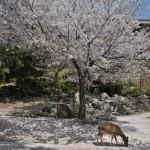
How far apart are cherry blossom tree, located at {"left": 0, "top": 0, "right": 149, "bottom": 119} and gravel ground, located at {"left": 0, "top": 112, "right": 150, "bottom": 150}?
2174 mm

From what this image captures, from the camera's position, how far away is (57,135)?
13367 millimetres

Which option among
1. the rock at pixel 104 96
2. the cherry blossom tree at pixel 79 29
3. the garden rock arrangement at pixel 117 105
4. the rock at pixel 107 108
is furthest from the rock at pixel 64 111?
the rock at pixel 104 96

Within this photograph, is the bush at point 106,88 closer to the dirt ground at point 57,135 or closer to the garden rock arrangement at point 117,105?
the garden rock arrangement at point 117,105

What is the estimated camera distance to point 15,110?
17875 millimetres

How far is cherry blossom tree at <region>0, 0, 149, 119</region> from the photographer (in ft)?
46.6

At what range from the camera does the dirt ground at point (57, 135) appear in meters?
11.8

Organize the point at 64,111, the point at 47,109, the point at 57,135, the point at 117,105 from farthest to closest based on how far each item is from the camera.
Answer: the point at 117,105 → the point at 47,109 → the point at 64,111 → the point at 57,135

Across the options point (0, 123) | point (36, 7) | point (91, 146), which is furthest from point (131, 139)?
point (36, 7)

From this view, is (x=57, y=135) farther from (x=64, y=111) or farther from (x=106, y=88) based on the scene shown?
(x=106, y=88)

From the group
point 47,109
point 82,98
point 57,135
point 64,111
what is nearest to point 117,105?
point 47,109

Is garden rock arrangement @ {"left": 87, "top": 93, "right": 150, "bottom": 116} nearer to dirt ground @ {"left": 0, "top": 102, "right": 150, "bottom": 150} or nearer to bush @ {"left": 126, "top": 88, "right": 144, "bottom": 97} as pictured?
bush @ {"left": 126, "top": 88, "right": 144, "bottom": 97}

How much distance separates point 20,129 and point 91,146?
2920mm

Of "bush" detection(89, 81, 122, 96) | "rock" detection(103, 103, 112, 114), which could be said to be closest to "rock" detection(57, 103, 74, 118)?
"rock" detection(103, 103, 112, 114)

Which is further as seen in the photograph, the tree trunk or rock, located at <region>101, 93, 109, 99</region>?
rock, located at <region>101, 93, 109, 99</region>
